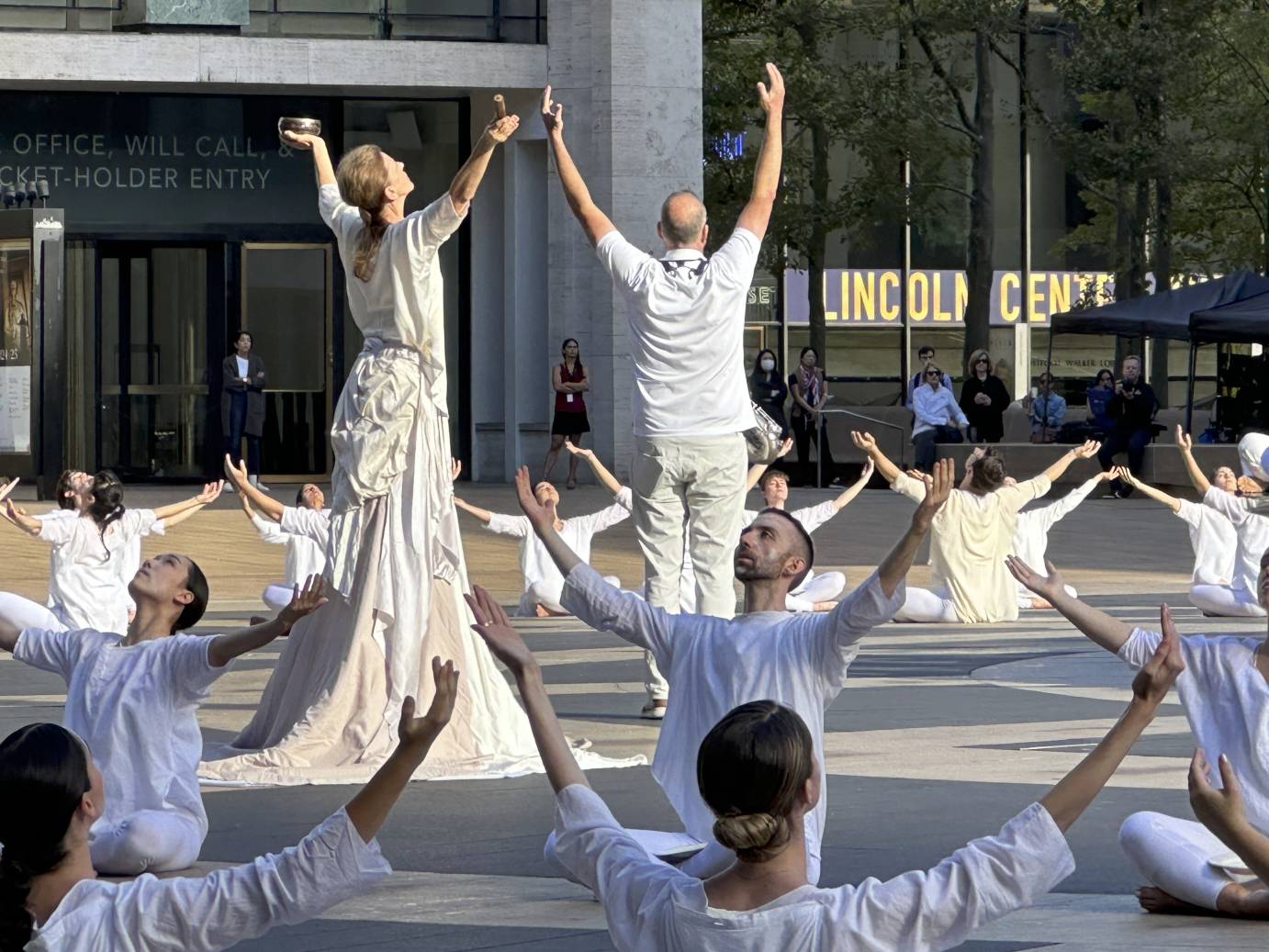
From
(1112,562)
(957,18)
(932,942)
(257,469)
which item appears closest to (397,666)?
(932,942)

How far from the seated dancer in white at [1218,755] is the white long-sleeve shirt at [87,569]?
881 cm

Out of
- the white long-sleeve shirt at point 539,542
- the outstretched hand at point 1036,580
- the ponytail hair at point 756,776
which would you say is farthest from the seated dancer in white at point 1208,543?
the ponytail hair at point 756,776

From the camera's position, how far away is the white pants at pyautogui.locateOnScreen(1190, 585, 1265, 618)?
16.9 meters

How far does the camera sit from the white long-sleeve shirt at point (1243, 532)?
17.4m

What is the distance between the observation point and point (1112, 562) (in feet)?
69.7

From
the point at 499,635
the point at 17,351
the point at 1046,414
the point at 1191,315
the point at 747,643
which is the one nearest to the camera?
the point at 499,635

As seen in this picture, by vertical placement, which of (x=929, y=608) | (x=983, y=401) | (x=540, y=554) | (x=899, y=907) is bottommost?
(x=929, y=608)

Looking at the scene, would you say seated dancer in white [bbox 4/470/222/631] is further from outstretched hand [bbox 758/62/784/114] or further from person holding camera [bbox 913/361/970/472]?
person holding camera [bbox 913/361/970/472]

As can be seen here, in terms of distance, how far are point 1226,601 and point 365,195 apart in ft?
31.4

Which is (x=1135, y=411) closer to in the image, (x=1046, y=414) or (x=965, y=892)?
(x=1046, y=414)

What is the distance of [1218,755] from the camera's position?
6.39 m

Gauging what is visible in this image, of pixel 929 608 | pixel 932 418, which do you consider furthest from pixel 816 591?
pixel 932 418

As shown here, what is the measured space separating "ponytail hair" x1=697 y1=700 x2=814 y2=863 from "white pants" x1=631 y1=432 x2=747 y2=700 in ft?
18.7

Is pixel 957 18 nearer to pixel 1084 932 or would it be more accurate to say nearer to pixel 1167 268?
pixel 1167 268
